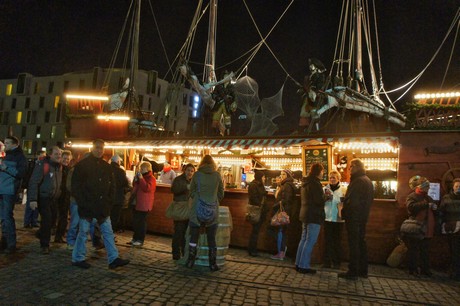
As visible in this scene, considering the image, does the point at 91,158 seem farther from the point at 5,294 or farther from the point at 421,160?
the point at 421,160

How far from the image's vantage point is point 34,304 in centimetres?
414

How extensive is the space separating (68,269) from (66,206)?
2.83 meters

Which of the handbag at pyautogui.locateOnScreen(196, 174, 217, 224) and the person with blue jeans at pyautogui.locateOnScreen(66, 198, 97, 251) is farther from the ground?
the handbag at pyautogui.locateOnScreen(196, 174, 217, 224)

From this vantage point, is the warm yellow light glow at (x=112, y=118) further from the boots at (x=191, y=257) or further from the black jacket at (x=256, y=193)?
the boots at (x=191, y=257)

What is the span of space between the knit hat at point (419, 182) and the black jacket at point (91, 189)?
19.2 feet

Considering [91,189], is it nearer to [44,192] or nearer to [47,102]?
[44,192]

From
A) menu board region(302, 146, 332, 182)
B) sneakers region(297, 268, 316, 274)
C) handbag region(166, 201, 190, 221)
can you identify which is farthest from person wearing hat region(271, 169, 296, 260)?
handbag region(166, 201, 190, 221)

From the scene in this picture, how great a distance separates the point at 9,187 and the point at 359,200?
21.4 ft

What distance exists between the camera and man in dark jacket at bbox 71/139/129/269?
5.72 meters

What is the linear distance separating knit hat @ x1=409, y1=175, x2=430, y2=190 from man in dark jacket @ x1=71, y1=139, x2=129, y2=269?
571 centimetres

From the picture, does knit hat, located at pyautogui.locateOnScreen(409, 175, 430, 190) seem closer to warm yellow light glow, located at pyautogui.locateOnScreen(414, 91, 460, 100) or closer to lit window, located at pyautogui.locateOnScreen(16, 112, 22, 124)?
warm yellow light glow, located at pyautogui.locateOnScreen(414, 91, 460, 100)

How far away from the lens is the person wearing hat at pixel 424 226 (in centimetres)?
669

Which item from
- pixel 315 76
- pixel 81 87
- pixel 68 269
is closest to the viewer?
pixel 68 269

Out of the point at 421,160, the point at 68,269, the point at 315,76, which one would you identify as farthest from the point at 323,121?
the point at 68,269
